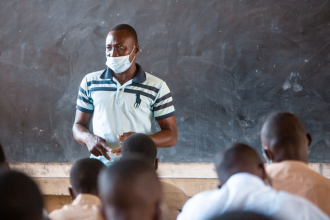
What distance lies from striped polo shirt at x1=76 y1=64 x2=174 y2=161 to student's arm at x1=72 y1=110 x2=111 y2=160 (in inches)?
1.9

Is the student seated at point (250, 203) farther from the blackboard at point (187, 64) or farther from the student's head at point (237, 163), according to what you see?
the blackboard at point (187, 64)

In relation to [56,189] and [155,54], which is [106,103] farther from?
[56,189]

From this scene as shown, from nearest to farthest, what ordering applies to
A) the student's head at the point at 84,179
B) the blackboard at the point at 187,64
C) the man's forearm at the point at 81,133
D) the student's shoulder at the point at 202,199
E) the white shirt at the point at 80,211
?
the student's shoulder at the point at 202,199 < the white shirt at the point at 80,211 < the student's head at the point at 84,179 < the man's forearm at the point at 81,133 < the blackboard at the point at 187,64

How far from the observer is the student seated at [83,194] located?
162 cm

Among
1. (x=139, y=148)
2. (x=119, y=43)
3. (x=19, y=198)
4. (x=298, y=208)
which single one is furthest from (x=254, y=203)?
(x=119, y=43)

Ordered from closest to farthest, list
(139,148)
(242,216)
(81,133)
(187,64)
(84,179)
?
1. (242,216)
2. (84,179)
3. (139,148)
4. (81,133)
5. (187,64)

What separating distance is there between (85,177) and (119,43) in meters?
1.18

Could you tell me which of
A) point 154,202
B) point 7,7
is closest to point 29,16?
point 7,7

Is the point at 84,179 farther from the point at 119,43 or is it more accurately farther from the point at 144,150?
the point at 119,43

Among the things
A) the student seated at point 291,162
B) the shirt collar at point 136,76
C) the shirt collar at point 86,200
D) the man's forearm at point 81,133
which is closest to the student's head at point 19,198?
the shirt collar at point 86,200

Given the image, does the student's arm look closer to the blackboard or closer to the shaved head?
the shaved head

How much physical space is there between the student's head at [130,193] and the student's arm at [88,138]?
4.30 ft

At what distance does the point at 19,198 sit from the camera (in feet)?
3.66

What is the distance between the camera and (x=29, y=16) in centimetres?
425
